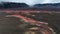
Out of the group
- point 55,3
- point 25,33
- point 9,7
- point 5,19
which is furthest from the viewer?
point 55,3

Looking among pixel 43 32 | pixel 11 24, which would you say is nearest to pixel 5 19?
pixel 11 24

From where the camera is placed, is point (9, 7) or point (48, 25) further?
point (9, 7)

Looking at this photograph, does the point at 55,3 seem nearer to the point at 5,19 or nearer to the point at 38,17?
the point at 38,17

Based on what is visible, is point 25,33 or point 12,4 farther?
point 12,4

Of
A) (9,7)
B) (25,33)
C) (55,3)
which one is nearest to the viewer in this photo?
(25,33)

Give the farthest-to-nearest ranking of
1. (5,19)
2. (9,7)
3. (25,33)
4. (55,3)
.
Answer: (55,3), (9,7), (5,19), (25,33)

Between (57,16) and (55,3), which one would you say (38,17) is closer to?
(57,16)

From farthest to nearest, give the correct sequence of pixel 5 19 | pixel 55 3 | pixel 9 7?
pixel 55 3 → pixel 9 7 → pixel 5 19

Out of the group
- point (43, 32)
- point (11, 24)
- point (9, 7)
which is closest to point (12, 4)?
point (9, 7)
